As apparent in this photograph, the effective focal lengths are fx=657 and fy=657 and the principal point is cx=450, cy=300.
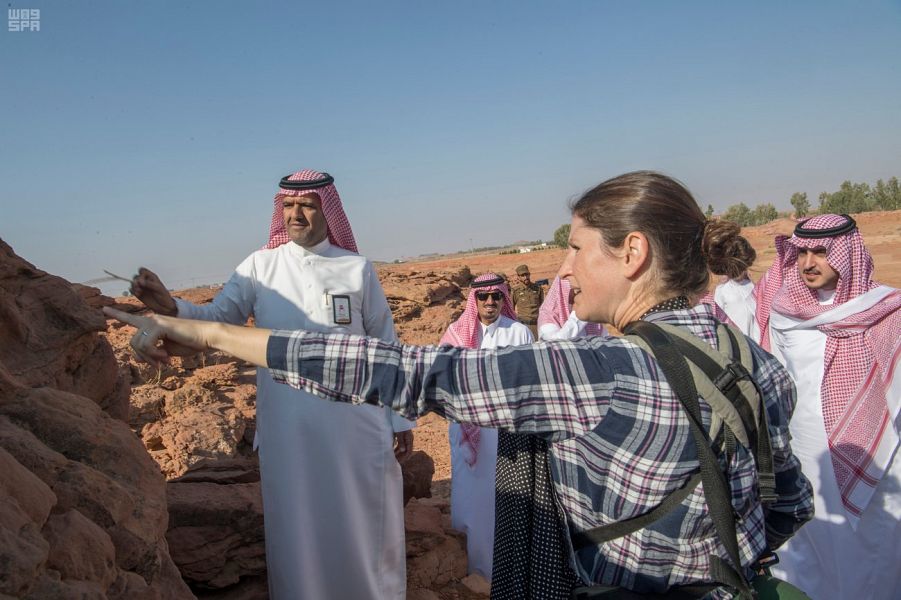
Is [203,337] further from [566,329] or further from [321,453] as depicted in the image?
[566,329]

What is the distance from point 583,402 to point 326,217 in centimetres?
264

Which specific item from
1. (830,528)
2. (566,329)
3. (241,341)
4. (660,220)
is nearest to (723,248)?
(660,220)

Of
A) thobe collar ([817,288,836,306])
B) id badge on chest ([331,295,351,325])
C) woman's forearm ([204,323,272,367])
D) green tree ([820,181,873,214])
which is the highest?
green tree ([820,181,873,214])

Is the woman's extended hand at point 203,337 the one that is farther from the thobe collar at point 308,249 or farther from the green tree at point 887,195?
the green tree at point 887,195

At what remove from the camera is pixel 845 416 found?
396 cm

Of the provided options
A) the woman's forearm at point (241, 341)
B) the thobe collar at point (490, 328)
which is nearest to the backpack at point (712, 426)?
the woman's forearm at point (241, 341)

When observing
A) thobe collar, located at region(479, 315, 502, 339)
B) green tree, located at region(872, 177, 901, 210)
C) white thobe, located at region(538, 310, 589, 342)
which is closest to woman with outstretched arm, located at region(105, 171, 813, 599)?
white thobe, located at region(538, 310, 589, 342)

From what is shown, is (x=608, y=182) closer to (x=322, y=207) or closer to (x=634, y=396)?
(x=634, y=396)

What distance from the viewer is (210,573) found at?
311 cm

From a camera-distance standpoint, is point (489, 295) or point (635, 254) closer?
point (635, 254)

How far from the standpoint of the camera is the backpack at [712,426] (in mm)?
1289

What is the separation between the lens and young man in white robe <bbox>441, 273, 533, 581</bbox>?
180 inches

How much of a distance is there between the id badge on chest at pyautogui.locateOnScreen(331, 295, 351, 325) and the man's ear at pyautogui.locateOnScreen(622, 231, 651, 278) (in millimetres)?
2108

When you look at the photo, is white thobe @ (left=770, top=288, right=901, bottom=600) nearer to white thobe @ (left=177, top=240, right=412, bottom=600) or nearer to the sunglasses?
the sunglasses
